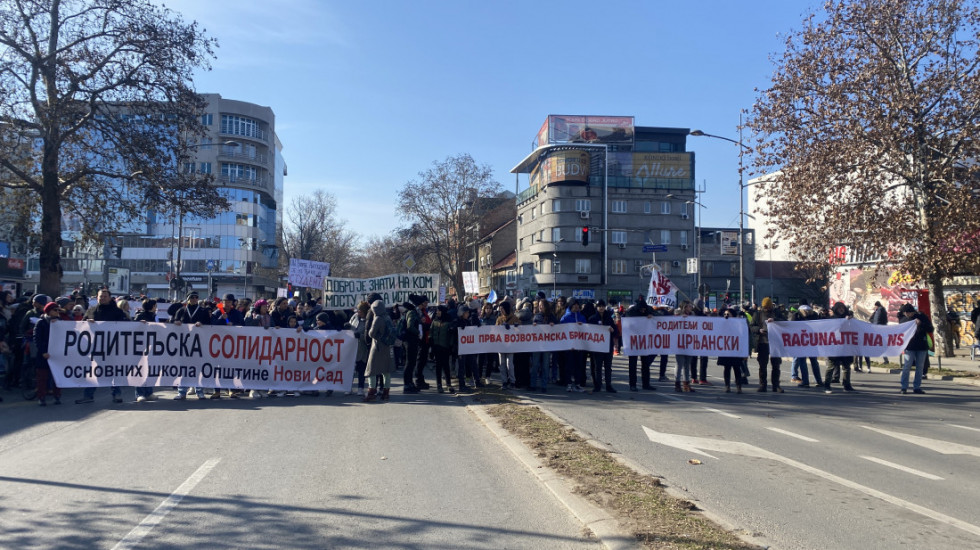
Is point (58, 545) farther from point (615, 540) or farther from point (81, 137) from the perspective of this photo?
point (81, 137)

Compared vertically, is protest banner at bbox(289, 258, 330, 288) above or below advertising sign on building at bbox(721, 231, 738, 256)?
below

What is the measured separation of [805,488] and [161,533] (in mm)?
5592

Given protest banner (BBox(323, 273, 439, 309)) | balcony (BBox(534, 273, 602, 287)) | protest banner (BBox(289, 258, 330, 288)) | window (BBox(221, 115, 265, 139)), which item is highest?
window (BBox(221, 115, 265, 139))

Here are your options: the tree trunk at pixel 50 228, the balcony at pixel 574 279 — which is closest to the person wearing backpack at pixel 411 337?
the tree trunk at pixel 50 228

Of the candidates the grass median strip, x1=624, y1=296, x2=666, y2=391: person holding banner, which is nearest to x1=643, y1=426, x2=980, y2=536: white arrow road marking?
the grass median strip

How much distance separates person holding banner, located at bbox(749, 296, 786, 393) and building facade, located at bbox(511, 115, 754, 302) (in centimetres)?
5963

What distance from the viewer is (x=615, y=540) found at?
15.9 ft

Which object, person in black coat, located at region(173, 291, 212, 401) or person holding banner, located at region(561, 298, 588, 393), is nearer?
person in black coat, located at region(173, 291, 212, 401)

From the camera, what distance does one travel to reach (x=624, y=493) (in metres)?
6.04

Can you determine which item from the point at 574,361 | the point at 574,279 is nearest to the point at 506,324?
the point at 574,361

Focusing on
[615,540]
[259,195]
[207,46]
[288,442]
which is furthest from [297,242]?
[615,540]

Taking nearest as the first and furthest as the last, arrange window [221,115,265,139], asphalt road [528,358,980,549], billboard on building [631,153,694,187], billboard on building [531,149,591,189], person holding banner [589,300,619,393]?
asphalt road [528,358,980,549] → person holding banner [589,300,619,393] → billboard on building [531,149,591,189] → window [221,115,265,139] → billboard on building [631,153,694,187]

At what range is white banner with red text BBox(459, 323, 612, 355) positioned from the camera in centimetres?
1446

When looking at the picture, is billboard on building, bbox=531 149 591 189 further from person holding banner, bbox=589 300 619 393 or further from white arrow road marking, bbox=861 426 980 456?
white arrow road marking, bbox=861 426 980 456
